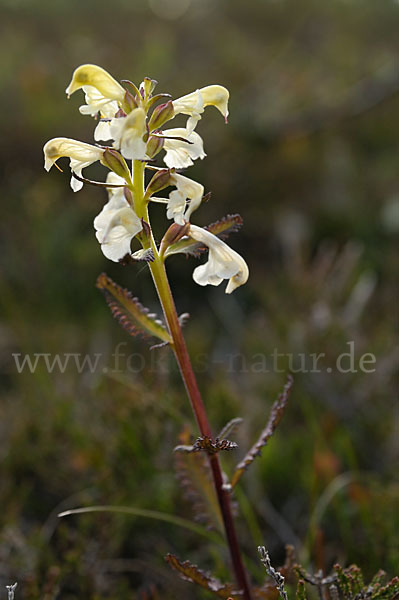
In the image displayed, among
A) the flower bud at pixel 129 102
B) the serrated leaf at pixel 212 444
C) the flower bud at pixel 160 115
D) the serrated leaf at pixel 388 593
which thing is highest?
the flower bud at pixel 129 102

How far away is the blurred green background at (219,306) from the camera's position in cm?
155

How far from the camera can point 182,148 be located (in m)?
0.98

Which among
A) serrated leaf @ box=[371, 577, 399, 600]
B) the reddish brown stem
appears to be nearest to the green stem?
the reddish brown stem

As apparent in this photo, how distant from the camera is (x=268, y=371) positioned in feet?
7.55

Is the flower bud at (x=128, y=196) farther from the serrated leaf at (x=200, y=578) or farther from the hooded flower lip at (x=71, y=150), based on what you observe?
the serrated leaf at (x=200, y=578)

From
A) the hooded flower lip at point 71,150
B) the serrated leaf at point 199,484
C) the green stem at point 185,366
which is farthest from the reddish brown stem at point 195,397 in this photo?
the hooded flower lip at point 71,150

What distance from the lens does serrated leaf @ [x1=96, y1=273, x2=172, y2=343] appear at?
1.02m

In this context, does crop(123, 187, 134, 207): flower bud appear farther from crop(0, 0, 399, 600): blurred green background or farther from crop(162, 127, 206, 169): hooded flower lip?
crop(0, 0, 399, 600): blurred green background

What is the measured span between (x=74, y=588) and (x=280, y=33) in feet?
19.1

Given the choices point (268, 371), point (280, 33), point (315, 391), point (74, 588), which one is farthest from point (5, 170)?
point (280, 33)

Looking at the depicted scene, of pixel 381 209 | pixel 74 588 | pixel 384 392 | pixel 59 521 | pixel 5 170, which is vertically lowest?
pixel 74 588

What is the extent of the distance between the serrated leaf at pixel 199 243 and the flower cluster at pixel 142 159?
0.6 inches

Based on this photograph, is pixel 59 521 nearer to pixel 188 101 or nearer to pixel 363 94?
pixel 188 101

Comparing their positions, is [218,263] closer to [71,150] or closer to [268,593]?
[71,150]
